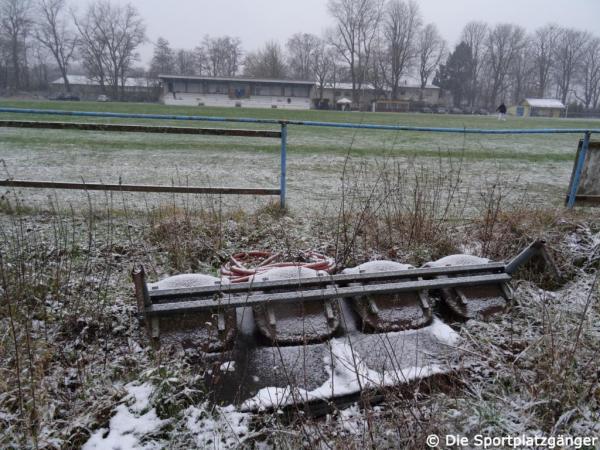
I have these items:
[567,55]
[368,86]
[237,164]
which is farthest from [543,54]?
[237,164]

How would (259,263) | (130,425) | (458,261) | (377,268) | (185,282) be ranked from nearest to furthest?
(130,425)
(185,282)
(377,268)
(458,261)
(259,263)

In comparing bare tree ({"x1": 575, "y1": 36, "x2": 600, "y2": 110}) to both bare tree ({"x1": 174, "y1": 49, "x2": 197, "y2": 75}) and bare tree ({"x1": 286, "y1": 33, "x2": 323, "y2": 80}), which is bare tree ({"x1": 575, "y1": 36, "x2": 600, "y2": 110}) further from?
bare tree ({"x1": 174, "y1": 49, "x2": 197, "y2": 75})

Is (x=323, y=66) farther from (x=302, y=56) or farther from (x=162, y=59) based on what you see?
(x=162, y=59)

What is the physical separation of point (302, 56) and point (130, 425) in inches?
3881

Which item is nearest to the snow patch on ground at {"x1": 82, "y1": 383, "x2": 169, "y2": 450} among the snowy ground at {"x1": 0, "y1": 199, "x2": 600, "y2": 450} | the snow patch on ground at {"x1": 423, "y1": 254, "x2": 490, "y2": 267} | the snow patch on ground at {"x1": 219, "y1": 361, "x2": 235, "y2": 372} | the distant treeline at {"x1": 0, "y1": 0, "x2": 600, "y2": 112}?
the snowy ground at {"x1": 0, "y1": 199, "x2": 600, "y2": 450}

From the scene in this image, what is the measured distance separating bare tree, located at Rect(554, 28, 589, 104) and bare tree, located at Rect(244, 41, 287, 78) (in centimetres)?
5891

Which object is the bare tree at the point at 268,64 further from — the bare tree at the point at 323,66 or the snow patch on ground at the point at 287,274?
the snow patch on ground at the point at 287,274

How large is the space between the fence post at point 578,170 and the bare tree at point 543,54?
101 meters

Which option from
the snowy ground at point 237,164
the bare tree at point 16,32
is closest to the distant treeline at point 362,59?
the bare tree at point 16,32

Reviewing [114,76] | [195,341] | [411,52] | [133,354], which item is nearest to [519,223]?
[195,341]

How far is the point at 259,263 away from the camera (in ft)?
14.4

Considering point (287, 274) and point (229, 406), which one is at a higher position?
point (287, 274)

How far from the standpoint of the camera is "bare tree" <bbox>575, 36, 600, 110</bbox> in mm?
84875

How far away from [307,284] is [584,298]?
2391 millimetres
